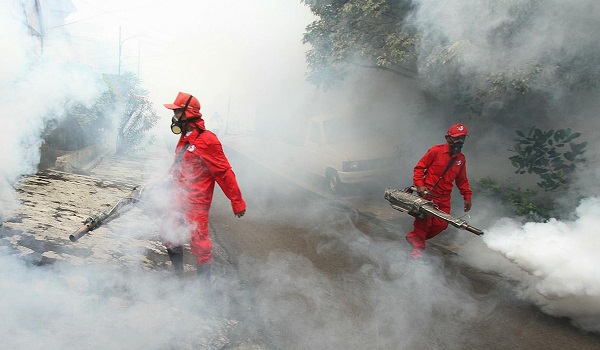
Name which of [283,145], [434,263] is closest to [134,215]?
[434,263]

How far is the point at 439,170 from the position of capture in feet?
15.4

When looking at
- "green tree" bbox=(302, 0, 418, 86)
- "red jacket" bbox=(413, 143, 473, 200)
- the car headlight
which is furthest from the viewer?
the car headlight

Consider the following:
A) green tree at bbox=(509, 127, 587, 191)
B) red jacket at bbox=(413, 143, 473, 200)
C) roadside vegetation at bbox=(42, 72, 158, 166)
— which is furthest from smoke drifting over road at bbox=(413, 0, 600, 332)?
roadside vegetation at bbox=(42, 72, 158, 166)

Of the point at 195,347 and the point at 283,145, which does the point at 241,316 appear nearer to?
the point at 195,347

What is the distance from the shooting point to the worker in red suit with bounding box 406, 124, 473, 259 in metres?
4.58

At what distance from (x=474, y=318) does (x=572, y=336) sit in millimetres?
743

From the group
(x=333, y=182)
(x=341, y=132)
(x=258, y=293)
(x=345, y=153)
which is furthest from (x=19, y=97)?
(x=341, y=132)

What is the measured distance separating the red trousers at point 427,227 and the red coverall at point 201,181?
221 cm

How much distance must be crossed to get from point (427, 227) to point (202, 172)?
259 centimetres

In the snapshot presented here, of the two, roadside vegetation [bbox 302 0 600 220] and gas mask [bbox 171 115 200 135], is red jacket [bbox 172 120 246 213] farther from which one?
roadside vegetation [bbox 302 0 600 220]

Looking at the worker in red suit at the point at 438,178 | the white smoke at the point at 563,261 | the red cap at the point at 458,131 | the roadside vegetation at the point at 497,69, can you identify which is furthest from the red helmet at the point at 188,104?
the roadside vegetation at the point at 497,69

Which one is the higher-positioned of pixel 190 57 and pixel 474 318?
pixel 190 57

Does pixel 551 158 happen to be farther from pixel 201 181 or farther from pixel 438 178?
pixel 201 181

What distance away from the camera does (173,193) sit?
11.5 ft
